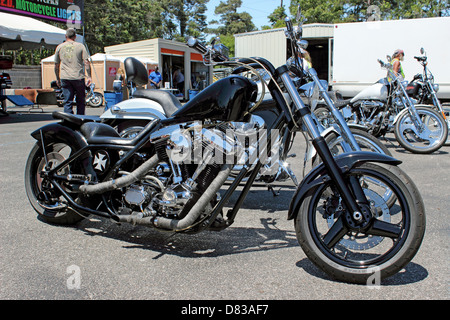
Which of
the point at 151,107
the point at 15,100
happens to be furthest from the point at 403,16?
the point at 151,107

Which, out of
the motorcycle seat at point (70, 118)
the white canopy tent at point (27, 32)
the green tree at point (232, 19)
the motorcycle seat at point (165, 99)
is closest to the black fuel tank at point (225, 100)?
the motorcycle seat at point (70, 118)

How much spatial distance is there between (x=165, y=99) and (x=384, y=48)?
13.2 m

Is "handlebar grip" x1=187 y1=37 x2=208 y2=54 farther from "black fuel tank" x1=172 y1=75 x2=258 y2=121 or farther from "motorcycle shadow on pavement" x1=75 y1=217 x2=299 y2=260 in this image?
"motorcycle shadow on pavement" x1=75 y1=217 x2=299 y2=260

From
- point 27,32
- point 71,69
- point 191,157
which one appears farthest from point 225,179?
point 27,32

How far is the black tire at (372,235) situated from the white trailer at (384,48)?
13.9m

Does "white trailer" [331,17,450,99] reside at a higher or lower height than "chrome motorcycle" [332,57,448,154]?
higher

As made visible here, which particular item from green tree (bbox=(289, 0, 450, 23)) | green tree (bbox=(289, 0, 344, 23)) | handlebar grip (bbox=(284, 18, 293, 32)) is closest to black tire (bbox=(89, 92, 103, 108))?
handlebar grip (bbox=(284, 18, 293, 32))

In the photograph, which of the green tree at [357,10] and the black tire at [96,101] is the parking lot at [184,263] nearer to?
the black tire at [96,101]

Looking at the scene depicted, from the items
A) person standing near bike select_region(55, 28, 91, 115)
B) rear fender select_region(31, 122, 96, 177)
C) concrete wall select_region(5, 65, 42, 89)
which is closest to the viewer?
rear fender select_region(31, 122, 96, 177)

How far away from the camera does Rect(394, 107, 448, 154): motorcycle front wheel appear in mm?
7211

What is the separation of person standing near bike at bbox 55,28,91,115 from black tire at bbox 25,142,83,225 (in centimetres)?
473

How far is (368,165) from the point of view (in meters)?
2.57

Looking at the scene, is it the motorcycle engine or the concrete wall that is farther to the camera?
the concrete wall
